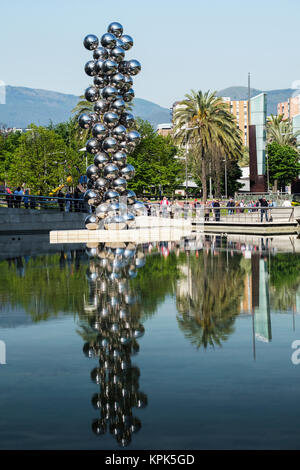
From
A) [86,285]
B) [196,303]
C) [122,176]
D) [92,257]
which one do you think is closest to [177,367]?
[196,303]

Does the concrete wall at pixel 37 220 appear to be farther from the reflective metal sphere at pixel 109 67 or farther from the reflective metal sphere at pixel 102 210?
the reflective metal sphere at pixel 109 67

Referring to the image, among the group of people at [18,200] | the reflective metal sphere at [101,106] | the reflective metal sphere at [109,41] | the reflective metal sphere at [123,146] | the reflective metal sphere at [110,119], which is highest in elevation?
the reflective metal sphere at [109,41]

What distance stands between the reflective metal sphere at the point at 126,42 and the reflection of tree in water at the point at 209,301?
A: 13.6 metres

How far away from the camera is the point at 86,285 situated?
1384cm

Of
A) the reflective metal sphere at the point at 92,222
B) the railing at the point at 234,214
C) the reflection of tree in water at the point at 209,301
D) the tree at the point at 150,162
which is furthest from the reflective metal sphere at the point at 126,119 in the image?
the tree at the point at 150,162

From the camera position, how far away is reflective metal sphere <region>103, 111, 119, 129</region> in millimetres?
27422

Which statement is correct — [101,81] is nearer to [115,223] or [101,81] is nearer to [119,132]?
[119,132]

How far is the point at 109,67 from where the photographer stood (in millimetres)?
27812

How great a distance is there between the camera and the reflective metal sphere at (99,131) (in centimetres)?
2767

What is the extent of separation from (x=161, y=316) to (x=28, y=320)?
1.91 m

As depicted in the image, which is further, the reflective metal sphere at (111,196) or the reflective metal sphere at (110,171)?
the reflective metal sphere at (111,196)

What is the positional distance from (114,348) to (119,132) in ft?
68.7

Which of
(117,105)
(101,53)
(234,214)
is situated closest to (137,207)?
(117,105)
